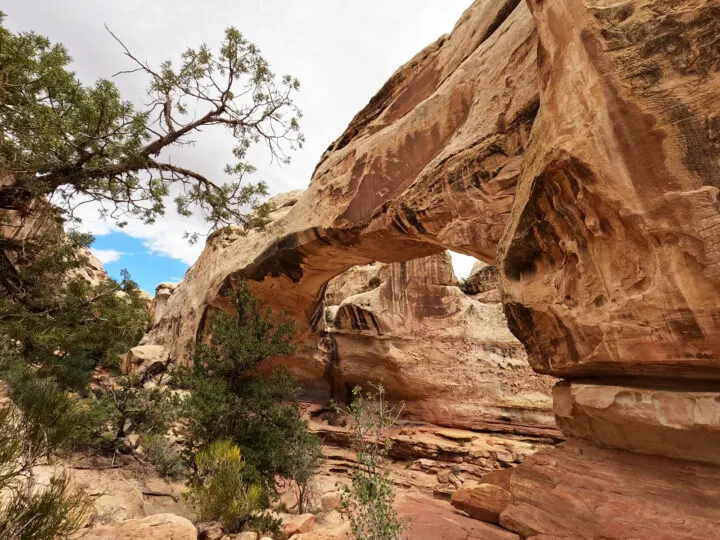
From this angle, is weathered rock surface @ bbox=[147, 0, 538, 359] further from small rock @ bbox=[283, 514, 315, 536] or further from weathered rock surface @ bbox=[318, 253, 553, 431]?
small rock @ bbox=[283, 514, 315, 536]

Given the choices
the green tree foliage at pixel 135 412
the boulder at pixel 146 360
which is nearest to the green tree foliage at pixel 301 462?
the green tree foliage at pixel 135 412

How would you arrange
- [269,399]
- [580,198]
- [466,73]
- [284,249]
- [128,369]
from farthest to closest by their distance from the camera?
1. [128,369]
2. [284,249]
3. [269,399]
4. [466,73]
5. [580,198]

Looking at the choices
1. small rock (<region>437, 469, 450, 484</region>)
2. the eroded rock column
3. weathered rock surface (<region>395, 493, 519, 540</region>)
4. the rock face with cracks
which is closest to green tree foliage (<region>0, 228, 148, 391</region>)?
weathered rock surface (<region>395, 493, 519, 540</region>)

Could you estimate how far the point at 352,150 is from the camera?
9102mm

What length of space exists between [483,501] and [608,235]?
511cm

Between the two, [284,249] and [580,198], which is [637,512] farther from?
[284,249]

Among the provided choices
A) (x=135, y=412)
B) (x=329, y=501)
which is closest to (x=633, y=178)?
(x=329, y=501)

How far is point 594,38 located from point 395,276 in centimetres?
1302

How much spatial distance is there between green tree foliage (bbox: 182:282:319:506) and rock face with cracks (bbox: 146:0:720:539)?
529 centimetres

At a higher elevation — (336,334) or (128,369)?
(336,334)

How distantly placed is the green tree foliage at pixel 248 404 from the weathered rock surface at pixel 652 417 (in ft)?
20.4

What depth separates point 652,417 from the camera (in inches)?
136

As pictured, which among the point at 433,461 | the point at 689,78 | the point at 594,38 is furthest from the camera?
the point at 433,461

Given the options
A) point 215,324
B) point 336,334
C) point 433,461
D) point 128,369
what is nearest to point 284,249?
point 215,324
